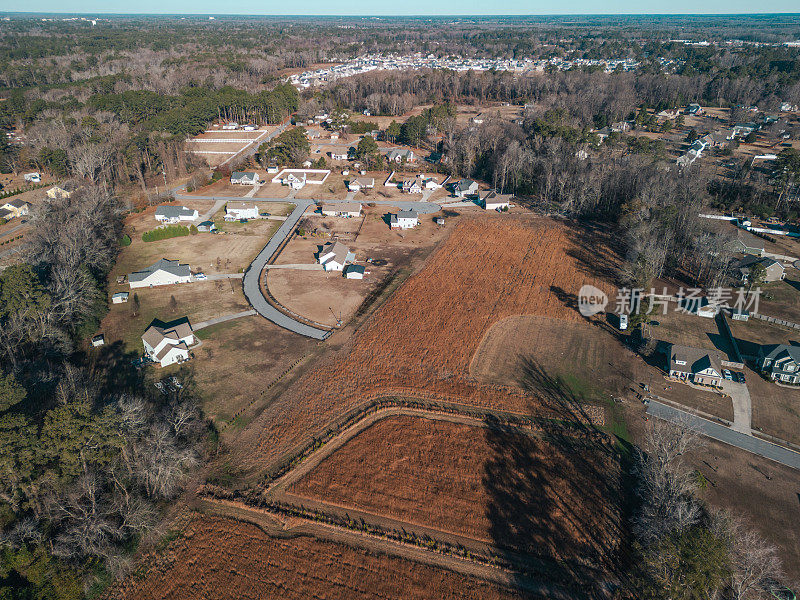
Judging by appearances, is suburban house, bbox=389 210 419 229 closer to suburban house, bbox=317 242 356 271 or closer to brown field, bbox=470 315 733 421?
suburban house, bbox=317 242 356 271

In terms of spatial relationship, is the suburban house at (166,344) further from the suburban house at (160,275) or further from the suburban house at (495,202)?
the suburban house at (495,202)

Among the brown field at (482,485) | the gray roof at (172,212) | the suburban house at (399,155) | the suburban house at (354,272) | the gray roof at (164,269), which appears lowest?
→ the brown field at (482,485)

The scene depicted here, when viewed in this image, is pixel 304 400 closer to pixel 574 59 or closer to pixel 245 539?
pixel 245 539

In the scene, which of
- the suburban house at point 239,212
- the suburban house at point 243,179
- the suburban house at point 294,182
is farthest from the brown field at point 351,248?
the suburban house at point 243,179

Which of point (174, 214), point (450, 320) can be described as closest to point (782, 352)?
point (450, 320)

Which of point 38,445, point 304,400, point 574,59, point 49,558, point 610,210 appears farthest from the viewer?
point 574,59

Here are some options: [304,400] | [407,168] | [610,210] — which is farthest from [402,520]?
[407,168]

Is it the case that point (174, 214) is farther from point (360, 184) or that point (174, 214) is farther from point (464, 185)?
point (464, 185)
